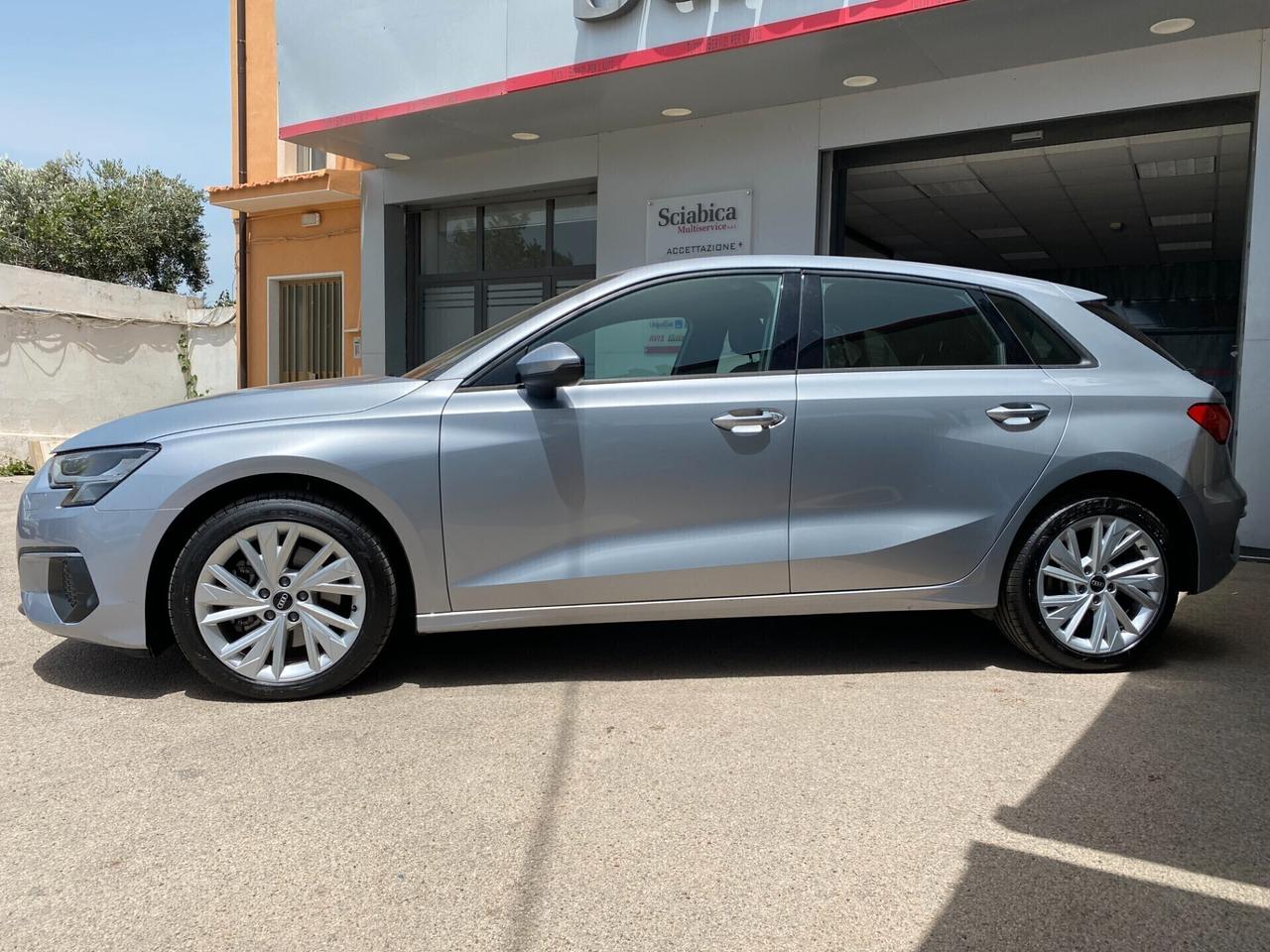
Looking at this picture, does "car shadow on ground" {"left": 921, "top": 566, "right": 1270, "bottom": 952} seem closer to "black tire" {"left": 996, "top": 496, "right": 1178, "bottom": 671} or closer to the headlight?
"black tire" {"left": 996, "top": 496, "right": 1178, "bottom": 671}

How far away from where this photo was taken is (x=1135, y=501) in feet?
12.6

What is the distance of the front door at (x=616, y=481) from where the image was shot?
136 inches

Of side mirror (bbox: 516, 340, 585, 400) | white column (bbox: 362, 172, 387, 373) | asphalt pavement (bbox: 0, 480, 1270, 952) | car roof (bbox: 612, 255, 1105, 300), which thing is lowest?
asphalt pavement (bbox: 0, 480, 1270, 952)

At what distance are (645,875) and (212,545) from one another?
1.95 metres

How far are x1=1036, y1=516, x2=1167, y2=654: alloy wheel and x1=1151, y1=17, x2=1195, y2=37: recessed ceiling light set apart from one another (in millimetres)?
4366

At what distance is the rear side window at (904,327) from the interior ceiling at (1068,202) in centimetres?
509

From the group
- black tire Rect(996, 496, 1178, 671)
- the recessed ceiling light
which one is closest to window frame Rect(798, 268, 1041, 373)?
black tire Rect(996, 496, 1178, 671)

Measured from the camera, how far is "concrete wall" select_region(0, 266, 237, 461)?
14617mm

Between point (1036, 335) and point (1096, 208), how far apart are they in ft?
34.6

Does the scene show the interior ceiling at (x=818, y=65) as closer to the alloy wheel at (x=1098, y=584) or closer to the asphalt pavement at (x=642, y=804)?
the alloy wheel at (x=1098, y=584)

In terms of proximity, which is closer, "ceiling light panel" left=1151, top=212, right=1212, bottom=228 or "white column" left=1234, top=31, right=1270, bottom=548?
"white column" left=1234, top=31, right=1270, bottom=548

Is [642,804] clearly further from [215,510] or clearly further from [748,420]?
[215,510]

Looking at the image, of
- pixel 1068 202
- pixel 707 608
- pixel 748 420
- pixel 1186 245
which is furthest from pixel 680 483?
pixel 1186 245

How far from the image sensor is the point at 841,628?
4609mm
